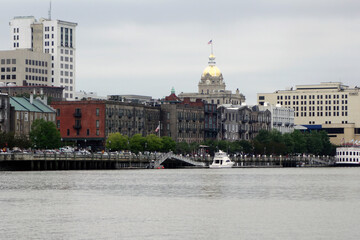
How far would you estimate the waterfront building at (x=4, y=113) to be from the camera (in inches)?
7387

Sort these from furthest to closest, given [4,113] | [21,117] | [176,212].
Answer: [21,117], [4,113], [176,212]

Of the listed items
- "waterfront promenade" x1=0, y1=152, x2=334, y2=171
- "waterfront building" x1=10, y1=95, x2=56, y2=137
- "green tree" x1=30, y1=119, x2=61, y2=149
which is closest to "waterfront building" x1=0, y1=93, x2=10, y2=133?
"waterfront building" x1=10, y1=95, x2=56, y2=137

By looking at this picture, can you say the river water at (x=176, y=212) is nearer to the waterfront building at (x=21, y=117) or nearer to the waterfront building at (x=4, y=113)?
the waterfront building at (x=4, y=113)

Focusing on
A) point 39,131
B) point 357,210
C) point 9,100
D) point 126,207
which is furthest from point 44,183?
point 9,100

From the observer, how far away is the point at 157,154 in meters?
197

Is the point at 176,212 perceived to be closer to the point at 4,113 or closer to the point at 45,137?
the point at 45,137

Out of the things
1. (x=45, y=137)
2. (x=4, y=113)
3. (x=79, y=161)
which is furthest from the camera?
(x=4, y=113)

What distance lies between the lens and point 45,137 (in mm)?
178375

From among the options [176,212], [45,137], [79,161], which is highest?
[45,137]

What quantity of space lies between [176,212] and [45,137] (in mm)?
108375

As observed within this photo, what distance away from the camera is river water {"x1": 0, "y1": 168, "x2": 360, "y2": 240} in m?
59.5

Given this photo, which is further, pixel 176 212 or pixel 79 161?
pixel 79 161

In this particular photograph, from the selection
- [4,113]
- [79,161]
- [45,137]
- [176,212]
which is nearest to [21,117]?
[4,113]

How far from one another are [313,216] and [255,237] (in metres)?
13.0
